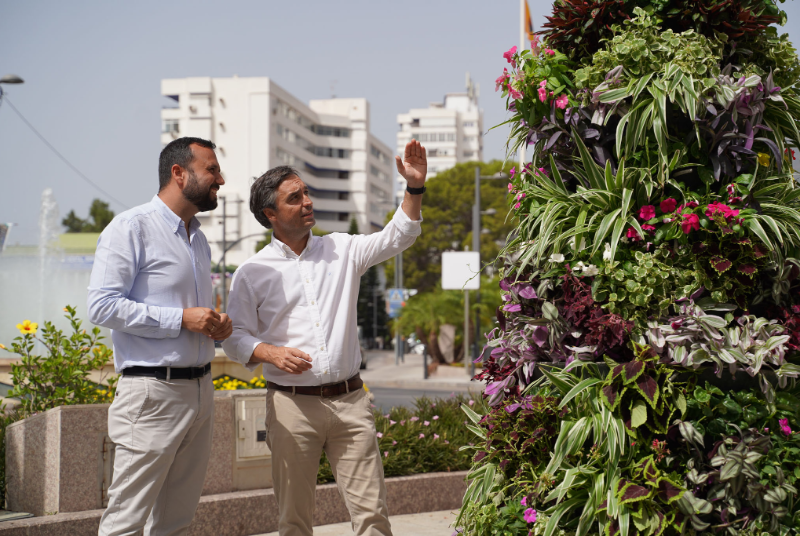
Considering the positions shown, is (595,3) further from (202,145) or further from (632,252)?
(202,145)

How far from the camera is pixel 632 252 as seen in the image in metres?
3.12

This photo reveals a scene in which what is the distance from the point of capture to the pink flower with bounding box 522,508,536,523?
10.4ft

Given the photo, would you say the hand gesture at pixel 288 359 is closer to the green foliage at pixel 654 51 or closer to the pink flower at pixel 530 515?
the pink flower at pixel 530 515

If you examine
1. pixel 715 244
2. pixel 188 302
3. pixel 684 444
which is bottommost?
pixel 684 444

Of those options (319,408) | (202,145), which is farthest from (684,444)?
(202,145)

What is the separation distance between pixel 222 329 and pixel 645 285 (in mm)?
1738

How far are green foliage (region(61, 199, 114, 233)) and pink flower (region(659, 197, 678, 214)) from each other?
9366 centimetres

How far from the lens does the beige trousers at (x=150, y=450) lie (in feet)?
10.7

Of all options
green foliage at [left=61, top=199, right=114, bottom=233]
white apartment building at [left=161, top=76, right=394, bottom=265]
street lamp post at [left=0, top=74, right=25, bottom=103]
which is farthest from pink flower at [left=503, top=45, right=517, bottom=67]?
green foliage at [left=61, top=199, right=114, bottom=233]

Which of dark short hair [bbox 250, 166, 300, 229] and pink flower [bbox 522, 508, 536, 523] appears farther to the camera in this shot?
dark short hair [bbox 250, 166, 300, 229]

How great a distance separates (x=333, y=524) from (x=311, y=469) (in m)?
2.37

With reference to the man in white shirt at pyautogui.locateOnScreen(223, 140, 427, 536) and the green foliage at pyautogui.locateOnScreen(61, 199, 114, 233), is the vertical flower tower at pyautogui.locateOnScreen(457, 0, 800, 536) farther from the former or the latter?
the green foliage at pyautogui.locateOnScreen(61, 199, 114, 233)

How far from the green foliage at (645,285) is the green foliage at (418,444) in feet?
11.8

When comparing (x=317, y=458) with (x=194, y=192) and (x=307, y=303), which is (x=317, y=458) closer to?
(x=307, y=303)
